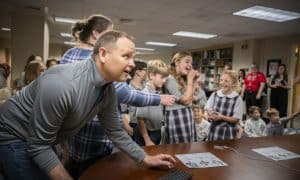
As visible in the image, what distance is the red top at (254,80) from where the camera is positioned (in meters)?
6.95

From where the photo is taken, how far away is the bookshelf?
960 centimetres

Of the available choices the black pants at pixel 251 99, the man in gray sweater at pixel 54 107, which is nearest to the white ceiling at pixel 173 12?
the black pants at pixel 251 99

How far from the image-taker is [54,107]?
0.91m

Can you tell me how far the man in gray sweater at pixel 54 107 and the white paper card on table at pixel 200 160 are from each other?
22.2 inches

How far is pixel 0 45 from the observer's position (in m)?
11.7

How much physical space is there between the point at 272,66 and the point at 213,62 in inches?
117

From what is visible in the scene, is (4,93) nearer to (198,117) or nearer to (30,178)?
(30,178)

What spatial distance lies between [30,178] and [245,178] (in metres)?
0.96

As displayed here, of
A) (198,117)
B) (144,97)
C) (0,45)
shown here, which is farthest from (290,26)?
(0,45)

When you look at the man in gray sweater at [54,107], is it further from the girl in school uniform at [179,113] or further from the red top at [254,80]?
the red top at [254,80]

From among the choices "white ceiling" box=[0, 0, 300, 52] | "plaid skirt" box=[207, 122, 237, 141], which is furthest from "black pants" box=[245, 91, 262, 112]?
"plaid skirt" box=[207, 122, 237, 141]

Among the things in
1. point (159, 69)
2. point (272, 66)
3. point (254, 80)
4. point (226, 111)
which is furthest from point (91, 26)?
point (272, 66)

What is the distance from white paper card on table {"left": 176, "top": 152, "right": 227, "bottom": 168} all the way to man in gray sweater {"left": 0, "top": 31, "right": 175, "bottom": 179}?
56cm

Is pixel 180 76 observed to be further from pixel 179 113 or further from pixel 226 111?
pixel 226 111
